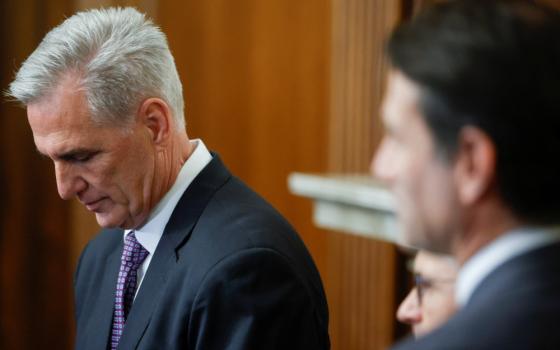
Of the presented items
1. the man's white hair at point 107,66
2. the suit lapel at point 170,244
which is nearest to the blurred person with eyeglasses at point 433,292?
the suit lapel at point 170,244

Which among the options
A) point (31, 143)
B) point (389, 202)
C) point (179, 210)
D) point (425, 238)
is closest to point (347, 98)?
point (389, 202)

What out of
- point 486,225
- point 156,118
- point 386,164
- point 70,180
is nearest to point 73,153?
point 70,180

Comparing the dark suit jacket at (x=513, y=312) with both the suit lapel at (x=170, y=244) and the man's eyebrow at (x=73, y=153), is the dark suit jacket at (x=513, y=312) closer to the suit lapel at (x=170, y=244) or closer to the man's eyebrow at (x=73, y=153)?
the suit lapel at (x=170, y=244)

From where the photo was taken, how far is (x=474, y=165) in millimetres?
1200

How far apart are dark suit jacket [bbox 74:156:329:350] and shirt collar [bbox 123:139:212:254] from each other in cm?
2

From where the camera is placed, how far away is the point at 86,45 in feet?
7.15

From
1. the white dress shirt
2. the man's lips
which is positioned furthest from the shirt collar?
the man's lips

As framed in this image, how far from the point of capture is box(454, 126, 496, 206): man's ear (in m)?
1.19

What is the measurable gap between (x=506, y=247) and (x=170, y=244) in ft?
3.58

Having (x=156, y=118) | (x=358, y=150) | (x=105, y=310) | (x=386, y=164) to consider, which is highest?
(x=386, y=164)

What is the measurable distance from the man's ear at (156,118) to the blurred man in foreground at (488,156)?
1.00 metres

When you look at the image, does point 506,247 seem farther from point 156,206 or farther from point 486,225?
point 156,206

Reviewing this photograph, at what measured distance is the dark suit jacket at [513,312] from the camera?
1138 mm

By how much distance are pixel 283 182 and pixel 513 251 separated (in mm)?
3665
